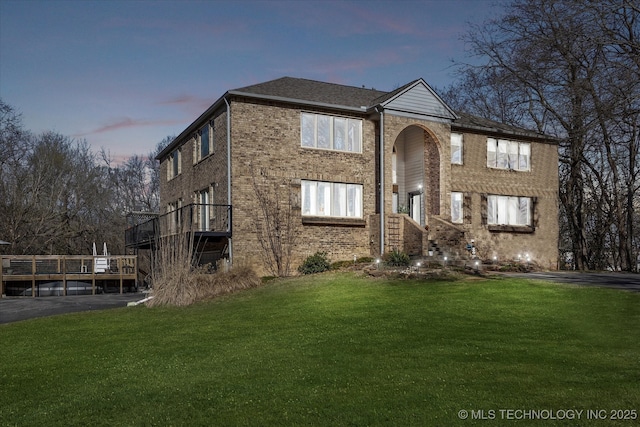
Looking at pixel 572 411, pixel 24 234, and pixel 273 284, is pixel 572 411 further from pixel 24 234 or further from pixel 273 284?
pixel 24 234

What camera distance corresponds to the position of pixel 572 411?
556 cm

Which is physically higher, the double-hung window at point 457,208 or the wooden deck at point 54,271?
the double-hung window at point 457,208

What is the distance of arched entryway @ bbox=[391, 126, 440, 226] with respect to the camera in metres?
24.1

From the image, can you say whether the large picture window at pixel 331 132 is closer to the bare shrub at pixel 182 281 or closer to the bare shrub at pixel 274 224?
the bare shrub at pixel 274 224

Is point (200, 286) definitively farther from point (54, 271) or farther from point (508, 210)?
point (508, 210)

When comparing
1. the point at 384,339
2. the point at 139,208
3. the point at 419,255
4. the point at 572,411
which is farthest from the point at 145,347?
the point at 139,208

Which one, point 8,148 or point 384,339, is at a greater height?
point 8,148

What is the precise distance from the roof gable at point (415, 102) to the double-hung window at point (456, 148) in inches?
64.7

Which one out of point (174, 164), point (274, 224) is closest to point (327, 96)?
point (274, 224)

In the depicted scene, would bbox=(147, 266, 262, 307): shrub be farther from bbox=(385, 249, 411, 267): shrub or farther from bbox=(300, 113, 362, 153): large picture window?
bbox=(300, 113, 362, 153): large picture window

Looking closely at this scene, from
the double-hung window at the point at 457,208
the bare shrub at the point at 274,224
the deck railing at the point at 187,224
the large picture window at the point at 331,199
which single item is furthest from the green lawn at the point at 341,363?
the double-hung window at the point at 457,208

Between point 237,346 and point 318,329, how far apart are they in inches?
66.1

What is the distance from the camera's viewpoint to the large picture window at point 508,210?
26.4 m

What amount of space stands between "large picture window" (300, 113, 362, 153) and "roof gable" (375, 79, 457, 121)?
4.96ft
